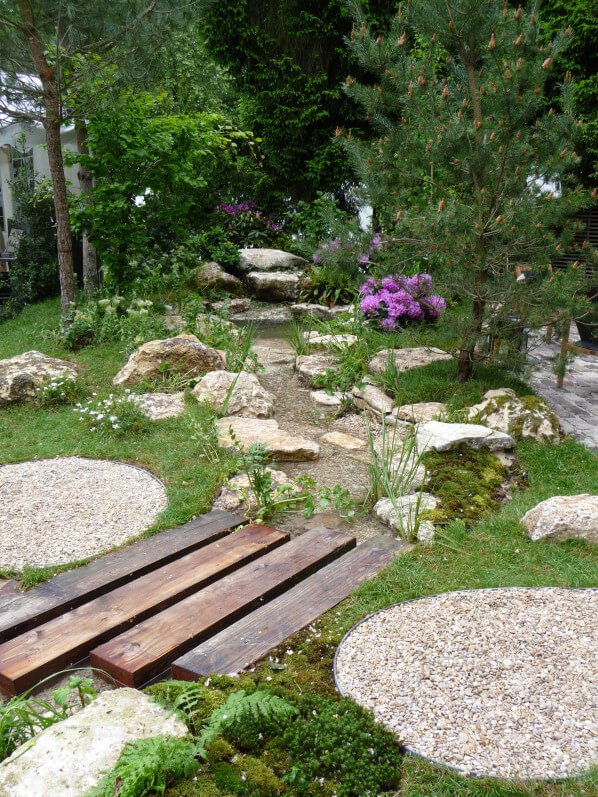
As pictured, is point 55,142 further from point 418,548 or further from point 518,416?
point 418,548

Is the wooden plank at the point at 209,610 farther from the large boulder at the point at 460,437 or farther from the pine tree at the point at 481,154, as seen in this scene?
the pine tree at the point at 481,154

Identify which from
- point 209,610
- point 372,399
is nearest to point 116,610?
point 209,610

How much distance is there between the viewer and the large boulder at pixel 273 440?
14.5ft

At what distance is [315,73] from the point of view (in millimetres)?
11672

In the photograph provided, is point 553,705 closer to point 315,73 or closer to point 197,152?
point 197,152

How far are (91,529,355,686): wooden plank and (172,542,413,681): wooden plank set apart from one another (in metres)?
0.07

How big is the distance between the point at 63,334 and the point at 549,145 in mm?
5027

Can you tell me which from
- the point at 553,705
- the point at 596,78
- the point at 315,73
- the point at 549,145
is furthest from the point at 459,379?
the point at 315,73

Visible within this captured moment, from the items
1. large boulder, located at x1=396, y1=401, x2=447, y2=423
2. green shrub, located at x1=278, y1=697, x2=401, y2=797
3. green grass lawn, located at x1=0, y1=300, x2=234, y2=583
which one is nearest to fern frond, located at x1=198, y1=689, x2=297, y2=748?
green shrub, located at x1=278, y1=697, x2=401, y2=797

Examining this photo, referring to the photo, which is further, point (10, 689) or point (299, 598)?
point (299, 598)

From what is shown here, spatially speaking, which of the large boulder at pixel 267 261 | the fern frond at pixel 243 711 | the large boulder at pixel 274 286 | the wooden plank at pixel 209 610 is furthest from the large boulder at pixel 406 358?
the large boulder at pixel 267 261

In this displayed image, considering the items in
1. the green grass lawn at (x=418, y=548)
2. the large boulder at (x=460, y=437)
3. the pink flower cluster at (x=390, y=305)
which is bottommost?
the green grass lawn at (x=418, y=548)

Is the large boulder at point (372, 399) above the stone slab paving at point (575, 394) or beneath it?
above

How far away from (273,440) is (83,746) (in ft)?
9.28
